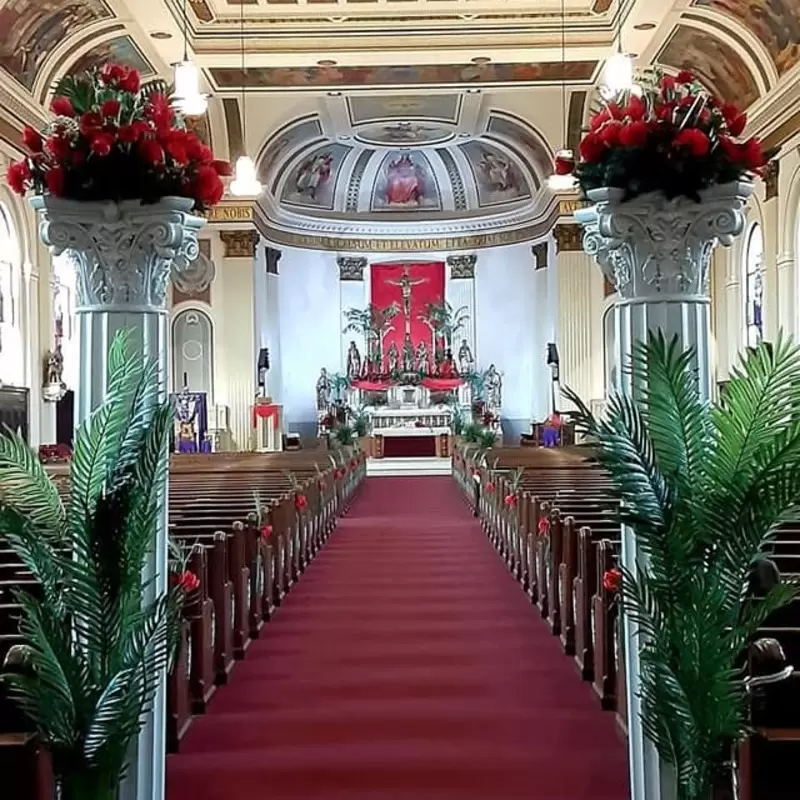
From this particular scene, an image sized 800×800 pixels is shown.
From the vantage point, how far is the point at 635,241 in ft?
9.82

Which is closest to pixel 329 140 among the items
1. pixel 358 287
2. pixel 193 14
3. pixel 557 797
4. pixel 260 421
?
pixel 358 287

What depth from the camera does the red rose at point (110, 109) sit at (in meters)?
2.93

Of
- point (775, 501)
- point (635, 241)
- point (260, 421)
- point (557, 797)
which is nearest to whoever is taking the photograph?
point (775, 501)

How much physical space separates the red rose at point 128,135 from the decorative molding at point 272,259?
62.1 ft

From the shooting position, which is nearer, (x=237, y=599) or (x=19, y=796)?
Answer: (x=19, y=796)

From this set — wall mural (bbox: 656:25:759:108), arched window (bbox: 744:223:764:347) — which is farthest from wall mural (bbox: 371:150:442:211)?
arched window (bbox: 744:223:764:347)

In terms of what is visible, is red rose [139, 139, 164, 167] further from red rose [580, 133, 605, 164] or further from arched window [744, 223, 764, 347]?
arched window [744, 223, 764, 347]

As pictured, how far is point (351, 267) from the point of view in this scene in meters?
23.8

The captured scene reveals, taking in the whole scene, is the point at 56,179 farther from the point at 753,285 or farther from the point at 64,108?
the point at 753,285

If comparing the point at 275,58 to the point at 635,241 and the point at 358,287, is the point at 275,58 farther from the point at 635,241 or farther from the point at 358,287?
Answer: the point at 635,241

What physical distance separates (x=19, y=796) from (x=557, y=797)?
1.83 meters

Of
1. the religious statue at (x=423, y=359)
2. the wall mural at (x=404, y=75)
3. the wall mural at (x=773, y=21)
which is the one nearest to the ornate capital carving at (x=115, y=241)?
the wall mural at (x=773, y=21)

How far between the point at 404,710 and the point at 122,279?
2.50 meters

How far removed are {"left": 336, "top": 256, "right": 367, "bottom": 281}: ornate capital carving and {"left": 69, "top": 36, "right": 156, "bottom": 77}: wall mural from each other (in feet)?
32.2
